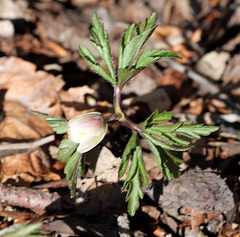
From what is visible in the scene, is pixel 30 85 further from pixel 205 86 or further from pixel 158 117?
pixel 205 86

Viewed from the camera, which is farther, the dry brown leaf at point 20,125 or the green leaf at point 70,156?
the dry brown leaf at point 20,125

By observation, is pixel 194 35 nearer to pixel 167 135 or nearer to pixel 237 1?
pixel 237 1

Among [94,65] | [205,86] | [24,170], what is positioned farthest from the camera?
[205,86]

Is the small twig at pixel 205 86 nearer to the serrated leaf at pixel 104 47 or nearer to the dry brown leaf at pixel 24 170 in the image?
the serrated leaf at pixel 104 47

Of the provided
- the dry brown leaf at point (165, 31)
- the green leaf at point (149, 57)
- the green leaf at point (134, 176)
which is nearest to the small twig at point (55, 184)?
the green leaf at point (134, 176)

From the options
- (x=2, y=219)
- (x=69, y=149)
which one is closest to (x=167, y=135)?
(x=69, y=149)

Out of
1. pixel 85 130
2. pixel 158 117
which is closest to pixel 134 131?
pixel 158 117

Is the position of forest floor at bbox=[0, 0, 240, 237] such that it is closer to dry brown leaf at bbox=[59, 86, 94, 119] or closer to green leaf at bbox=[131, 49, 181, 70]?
dry brown leaf at bbox=[59, 86, 94, 119]
